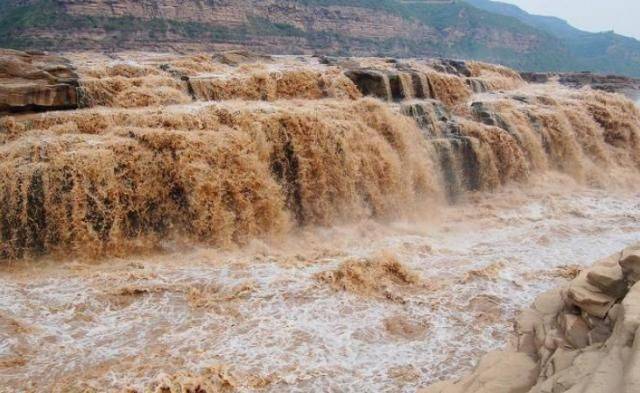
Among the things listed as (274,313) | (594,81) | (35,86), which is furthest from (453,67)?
(274,313)

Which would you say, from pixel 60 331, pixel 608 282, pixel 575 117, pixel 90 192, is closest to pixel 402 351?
pixel 608 282

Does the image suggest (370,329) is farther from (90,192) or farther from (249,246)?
(90,192)

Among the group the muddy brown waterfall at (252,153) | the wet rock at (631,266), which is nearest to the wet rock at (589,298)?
the wet rock at (631,266)

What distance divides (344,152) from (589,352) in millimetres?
7333

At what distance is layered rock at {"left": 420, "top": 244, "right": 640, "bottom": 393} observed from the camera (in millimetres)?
2223

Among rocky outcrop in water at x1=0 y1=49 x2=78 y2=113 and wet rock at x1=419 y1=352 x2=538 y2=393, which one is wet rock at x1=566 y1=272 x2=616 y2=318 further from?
rocky outcrop in water at x1=0 y1=49 x2=78 y2=113

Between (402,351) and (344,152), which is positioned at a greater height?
(344,152)

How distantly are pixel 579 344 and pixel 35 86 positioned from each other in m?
9.63

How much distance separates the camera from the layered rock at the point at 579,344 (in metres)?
2.22

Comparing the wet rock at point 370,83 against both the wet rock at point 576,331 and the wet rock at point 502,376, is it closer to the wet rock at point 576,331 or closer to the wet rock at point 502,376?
the wet rock at point 502,376

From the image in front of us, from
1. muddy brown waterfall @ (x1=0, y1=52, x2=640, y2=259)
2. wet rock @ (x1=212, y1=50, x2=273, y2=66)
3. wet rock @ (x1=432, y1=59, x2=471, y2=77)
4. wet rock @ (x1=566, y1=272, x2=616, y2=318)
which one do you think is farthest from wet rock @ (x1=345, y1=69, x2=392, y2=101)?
wet rock @ (x1=566, y1=272, x2=616, y2=318)

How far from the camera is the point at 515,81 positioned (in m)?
21.7

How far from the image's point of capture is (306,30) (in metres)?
68.9

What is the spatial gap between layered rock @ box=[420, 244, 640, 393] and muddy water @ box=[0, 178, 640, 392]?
1287 mm
